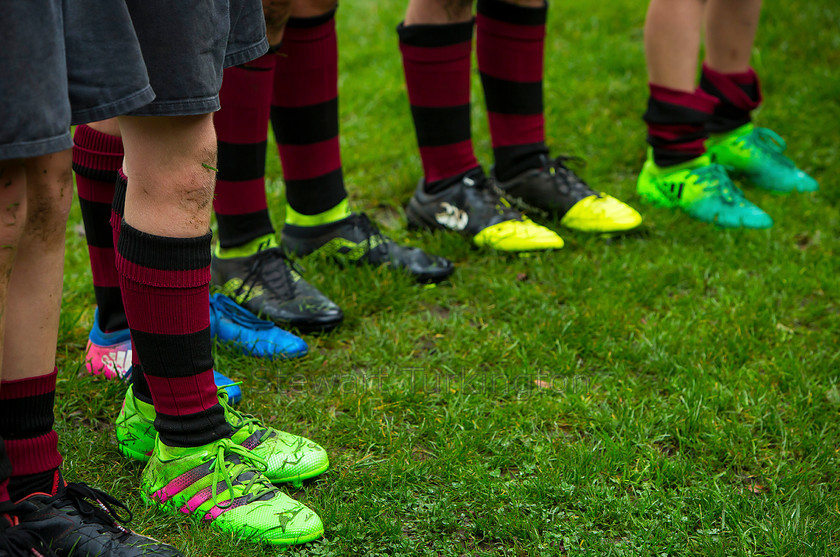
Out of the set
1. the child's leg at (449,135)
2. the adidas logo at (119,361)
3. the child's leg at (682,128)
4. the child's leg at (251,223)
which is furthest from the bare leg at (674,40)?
the adidas logo at (119,361)

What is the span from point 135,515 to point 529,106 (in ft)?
6.40

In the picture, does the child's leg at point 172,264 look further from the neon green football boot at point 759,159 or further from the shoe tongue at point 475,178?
the neon green football boot at point 759,159

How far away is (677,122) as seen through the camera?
119 inches

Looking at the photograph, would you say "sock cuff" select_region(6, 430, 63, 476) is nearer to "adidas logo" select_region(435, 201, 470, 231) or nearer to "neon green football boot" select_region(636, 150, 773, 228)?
"adidas logo" select_region(435, 201, 470, 231)

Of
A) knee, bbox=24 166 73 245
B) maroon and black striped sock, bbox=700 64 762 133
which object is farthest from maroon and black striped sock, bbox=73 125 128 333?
maroon and black striped sock, bbox=700 64 762 133

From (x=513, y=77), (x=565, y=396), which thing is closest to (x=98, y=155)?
(x=565, y=396)

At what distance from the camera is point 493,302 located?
8.10 ft

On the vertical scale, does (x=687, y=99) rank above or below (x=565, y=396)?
above

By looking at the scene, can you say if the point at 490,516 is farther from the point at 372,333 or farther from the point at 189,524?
the point at 372,333

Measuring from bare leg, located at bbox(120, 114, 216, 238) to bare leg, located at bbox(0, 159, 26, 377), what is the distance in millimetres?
215

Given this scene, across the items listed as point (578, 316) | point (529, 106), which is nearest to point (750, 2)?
point (529, 106)

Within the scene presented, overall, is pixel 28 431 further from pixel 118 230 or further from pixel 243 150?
pixel 243 150

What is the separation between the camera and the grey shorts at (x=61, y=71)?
100 cm

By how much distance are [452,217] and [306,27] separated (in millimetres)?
868
